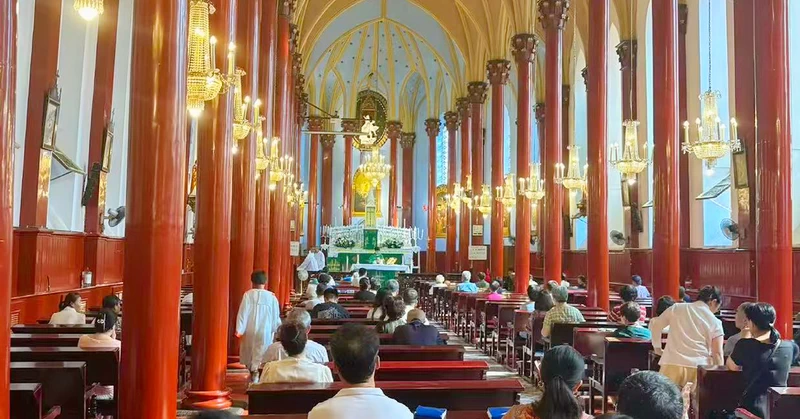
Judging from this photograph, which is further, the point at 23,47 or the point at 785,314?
the point at 23,47

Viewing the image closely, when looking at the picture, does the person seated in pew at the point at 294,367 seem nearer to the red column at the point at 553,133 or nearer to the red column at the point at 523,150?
the red column at the point at 553,133

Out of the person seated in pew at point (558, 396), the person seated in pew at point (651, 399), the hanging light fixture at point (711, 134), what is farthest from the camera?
the hanging light fixture at point (711, 134)

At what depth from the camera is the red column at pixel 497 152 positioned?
22.2 meters

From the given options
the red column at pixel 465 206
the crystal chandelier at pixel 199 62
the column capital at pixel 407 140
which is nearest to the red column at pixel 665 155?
the crystal chandelier at pixel 199 62

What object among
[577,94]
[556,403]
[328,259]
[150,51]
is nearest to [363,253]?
[328,259]

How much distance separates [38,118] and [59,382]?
6748 millimetres

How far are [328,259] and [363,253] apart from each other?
139cm

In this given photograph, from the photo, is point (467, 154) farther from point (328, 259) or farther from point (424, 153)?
point (424, 153)

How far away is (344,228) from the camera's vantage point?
2941 cm

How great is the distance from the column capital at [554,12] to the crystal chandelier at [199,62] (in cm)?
1217

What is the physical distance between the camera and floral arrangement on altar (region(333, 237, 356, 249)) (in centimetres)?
2900

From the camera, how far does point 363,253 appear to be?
28562 mm

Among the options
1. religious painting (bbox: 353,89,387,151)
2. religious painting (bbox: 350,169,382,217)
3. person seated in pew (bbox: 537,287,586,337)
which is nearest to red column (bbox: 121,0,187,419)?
person seated in pew (bbox: 537,287,586,337)

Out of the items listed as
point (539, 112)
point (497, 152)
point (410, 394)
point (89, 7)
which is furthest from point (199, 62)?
point (539, 112)
